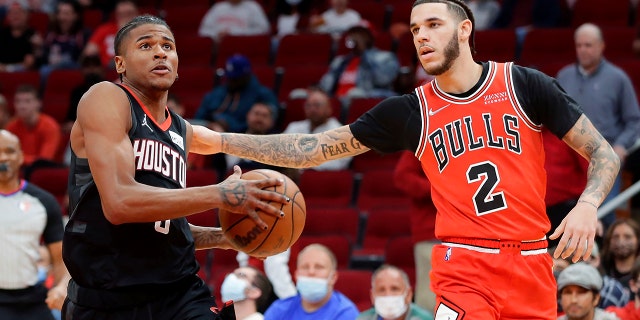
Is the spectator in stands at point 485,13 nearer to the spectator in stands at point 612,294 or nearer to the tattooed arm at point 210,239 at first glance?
the spectator in stands at point 612,294

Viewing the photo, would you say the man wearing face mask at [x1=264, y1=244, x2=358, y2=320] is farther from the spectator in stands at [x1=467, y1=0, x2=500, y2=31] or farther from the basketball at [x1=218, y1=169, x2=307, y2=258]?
the spectator in stands at [x1=467, y1=0, x2=500, y2=31]

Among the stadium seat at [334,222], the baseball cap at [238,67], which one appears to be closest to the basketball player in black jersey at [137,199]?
the stadium seat at [334,222]

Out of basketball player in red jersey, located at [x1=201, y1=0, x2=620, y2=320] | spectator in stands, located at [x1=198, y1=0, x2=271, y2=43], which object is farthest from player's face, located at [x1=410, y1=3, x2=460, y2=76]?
spectator in stands, located at [x1=198, y1=0, x2=271, y2=43]

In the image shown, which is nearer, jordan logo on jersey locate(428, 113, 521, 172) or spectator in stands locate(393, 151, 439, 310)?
jordan logo on jersey locate(428, 113, 521, 172)

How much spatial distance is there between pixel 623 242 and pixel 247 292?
10.7ft

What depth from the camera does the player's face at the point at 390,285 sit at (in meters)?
8.05

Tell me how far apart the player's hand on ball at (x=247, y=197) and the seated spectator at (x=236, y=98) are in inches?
281

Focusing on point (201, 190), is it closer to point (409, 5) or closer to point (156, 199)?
point (156, 199)

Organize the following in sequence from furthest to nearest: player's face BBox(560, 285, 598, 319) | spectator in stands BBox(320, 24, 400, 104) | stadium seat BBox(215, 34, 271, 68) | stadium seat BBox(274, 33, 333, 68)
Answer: stadium seat BBox(215, 34, 271, 68) < stadium seat BBox(274, 33, 333, 68) < spectator in stands BBox(320, 24, 400, 104) < player's face BBox(560, 285, 598, 319)

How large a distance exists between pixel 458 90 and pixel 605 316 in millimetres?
2937

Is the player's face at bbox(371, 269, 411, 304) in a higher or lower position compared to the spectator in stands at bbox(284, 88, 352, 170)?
lower

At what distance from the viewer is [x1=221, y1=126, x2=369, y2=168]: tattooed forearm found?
18.5 ft

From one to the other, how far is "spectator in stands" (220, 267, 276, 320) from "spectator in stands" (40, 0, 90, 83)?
291 inches

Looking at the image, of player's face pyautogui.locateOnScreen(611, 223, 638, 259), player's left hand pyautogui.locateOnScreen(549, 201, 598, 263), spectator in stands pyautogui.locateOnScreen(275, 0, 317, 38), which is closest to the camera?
player's left hand pyautogui.locateOnScreen(549, 201, 598, 263)
